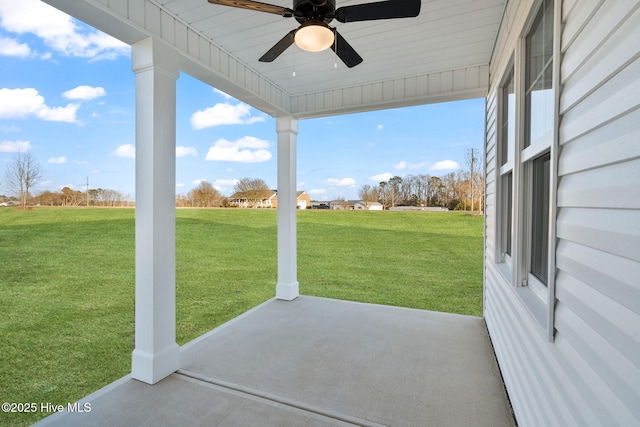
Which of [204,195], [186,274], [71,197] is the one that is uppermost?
[204,195]

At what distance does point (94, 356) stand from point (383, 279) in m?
5.04

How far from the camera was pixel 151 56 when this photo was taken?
216 cm

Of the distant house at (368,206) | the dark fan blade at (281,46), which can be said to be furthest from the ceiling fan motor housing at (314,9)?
the distant house at (368,206)

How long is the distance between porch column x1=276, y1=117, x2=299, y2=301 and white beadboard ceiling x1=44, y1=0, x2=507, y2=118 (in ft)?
0.86

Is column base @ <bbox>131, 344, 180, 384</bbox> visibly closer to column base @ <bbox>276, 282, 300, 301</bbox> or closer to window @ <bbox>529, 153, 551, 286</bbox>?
column base @ <bbox>276, 282, 300, 301</bbox>

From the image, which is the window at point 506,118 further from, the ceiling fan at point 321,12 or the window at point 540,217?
the ceiling fan at point 321,12

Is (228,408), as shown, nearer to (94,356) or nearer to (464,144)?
(94,356)

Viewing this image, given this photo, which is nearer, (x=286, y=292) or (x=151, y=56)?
(x=151, y=56)

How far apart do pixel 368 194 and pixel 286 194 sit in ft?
9.36

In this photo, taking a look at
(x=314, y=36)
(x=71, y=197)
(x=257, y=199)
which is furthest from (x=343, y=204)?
(x=314, y=36)

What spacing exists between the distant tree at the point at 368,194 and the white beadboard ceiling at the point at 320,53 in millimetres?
2791

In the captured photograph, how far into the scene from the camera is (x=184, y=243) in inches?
290

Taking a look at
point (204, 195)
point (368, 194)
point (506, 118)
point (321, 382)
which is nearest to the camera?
point (321, 382)

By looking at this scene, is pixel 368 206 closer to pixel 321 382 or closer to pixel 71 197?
pixel 321 382
